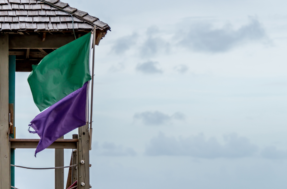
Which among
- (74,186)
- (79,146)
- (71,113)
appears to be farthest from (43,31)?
(74,186)

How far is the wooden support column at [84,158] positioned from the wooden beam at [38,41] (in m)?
1.85

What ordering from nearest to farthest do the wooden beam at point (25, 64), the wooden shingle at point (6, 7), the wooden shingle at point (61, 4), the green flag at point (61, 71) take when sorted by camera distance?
the green flag at point (61, 71) → the wooden shingle at point (6, 7) → the wooden shingle at point (61, 4) → the wooden beam at point (25, 64)

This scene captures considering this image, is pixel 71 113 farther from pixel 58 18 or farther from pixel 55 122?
pixel 58 18

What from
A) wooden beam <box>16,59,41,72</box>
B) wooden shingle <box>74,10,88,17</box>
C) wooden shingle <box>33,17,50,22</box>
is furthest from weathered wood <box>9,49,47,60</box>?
wooden shingle <box>74,10,88,17</box>

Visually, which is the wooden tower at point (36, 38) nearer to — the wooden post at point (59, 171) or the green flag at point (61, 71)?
the green flag at point (61, 71)

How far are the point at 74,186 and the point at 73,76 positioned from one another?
2.36 meters

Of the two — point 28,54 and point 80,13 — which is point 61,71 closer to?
point 80,13

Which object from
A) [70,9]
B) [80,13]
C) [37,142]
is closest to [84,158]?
[37,142]

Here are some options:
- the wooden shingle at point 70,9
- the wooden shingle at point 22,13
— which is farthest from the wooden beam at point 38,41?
the wooden shingle at point 70,9

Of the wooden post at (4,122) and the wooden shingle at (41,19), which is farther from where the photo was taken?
the wooden shingle at (41,19)

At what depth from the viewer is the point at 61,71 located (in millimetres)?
8430

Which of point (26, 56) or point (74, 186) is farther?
point (26, 56)

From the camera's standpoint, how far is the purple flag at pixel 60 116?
322 inches

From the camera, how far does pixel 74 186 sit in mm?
9102
